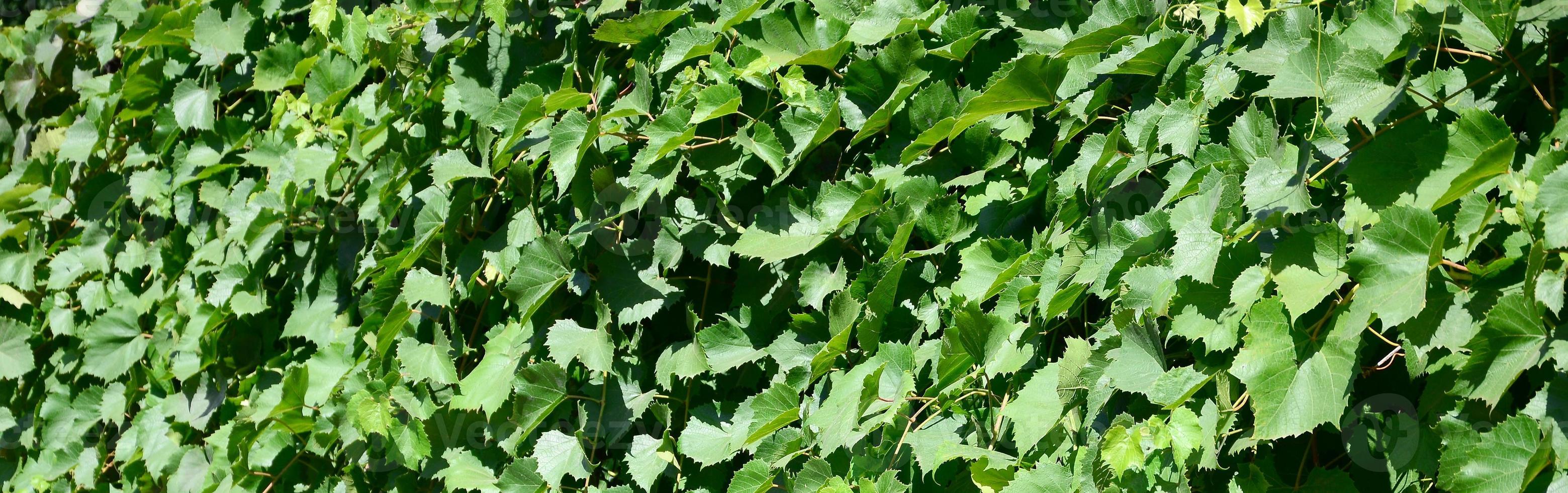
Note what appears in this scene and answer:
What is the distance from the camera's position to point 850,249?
167 cm

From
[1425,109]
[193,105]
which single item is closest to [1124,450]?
[1425,109]

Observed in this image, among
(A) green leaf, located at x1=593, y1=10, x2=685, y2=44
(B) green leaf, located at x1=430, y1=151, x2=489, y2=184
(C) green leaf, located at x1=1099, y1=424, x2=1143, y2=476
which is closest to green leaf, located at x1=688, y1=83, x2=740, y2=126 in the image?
(A) green leaf, located at x1=593, y1=10, x2=685, y2=44

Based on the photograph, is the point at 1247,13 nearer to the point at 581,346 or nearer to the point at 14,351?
the point at 581,346

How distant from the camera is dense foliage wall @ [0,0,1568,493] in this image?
108cm

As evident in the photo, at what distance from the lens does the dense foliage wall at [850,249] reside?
1083 millimetres

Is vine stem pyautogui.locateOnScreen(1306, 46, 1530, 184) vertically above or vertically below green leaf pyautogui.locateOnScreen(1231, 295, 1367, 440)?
above

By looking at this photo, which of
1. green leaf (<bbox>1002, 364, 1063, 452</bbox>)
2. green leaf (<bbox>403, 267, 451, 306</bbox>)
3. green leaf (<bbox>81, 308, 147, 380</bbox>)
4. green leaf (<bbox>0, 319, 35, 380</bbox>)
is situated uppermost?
green leaf (<bbox>1002, 364, 1063, 452</bbox>)

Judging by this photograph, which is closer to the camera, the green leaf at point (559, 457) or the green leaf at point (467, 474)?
the green leaf at point (559, 457)

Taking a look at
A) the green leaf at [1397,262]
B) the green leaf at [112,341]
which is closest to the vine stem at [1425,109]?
the green leaf at [1397,262]

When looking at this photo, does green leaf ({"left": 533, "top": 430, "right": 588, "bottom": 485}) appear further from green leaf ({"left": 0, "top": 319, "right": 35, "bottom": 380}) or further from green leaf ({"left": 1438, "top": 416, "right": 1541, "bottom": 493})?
green leaf ({"left": 0, "top": 319, "right": 35, "bottom": 380})

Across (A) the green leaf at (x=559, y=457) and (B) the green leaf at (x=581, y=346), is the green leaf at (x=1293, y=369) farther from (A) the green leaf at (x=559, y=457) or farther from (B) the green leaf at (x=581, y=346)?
(A) the green leaf at (x=559, y=457)

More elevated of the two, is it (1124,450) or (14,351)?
(1124,450)

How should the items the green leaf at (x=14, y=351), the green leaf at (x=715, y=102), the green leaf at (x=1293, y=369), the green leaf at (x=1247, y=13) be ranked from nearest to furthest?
the green leaf at (x=1293, y=369)
the green leaf at (x=1247, y=13)
the green leaf at (x=715, y=102)
the green leaf at (x=14, y=351)

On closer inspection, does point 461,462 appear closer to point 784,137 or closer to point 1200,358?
point 784,137
